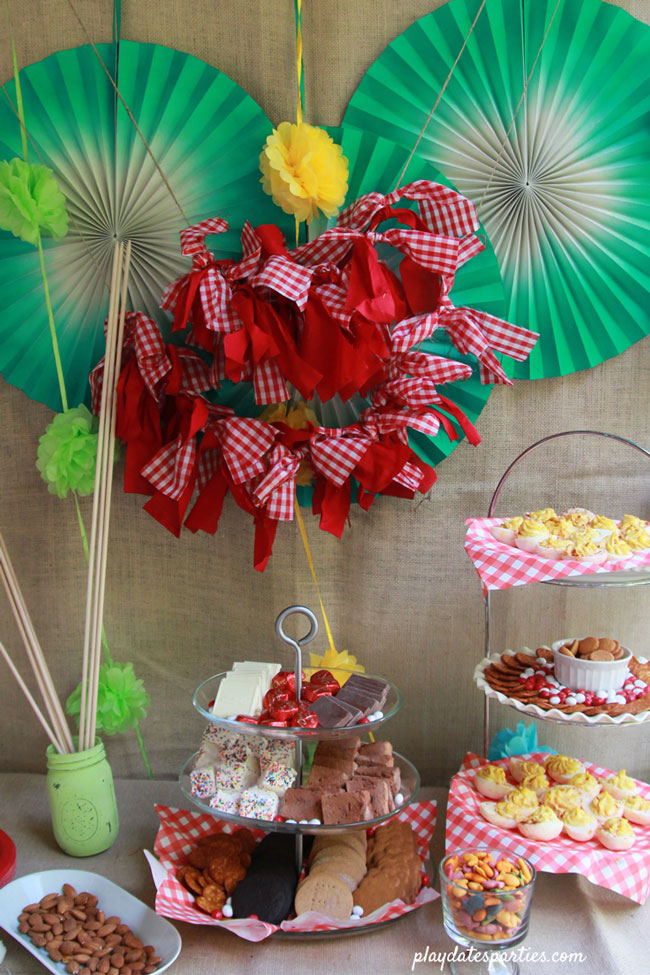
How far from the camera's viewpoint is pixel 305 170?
1418 mm

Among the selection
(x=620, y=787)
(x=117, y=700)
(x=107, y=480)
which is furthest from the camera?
(x=117, y=700)

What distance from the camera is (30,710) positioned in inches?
72.2

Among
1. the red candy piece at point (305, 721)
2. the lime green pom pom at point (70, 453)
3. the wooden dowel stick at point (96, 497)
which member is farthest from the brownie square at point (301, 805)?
the lime green pom pom at point (70, 453)

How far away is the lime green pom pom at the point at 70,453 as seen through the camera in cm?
154

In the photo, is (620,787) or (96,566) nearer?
(620,787)

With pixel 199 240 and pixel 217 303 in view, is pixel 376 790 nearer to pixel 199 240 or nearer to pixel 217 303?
pixel 217 303

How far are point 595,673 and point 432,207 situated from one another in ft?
2.78

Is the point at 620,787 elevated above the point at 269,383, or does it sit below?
below

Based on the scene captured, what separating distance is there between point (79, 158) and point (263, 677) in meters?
1.07

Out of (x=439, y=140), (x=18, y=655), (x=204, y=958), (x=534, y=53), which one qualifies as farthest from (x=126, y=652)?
(x=534, y=53)

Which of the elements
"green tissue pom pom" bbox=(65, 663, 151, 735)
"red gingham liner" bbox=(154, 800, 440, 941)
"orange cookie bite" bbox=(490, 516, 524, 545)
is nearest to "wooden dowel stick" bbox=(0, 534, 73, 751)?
"green tissue pom pom" bbox=(65, 663, 151, 735)

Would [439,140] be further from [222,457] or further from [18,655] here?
[18,655]

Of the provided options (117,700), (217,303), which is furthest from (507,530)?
(117,700)

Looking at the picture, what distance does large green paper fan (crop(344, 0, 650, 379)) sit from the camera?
5.03ft
